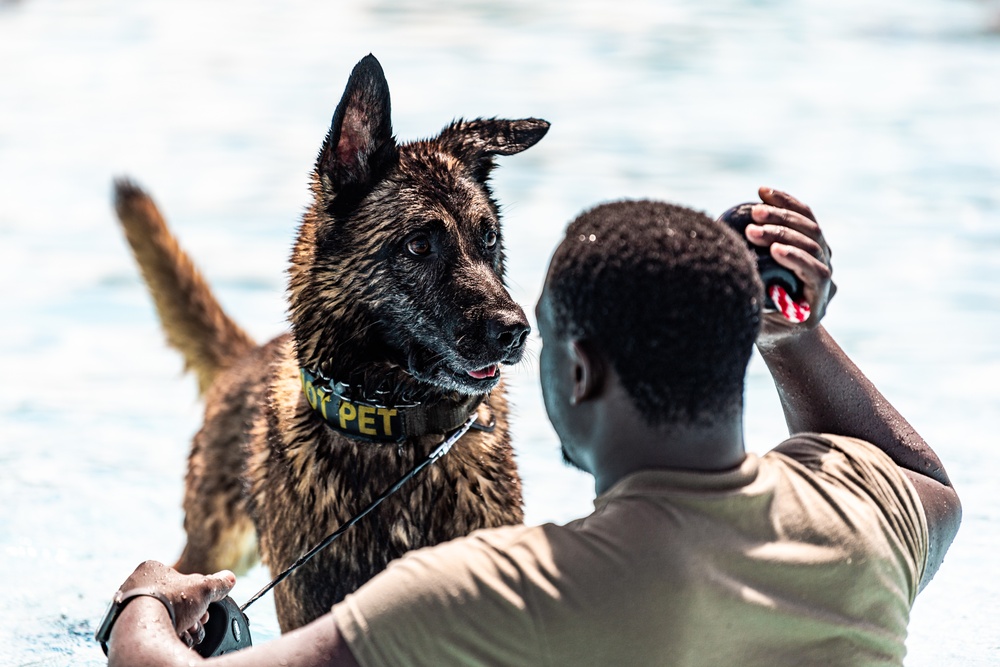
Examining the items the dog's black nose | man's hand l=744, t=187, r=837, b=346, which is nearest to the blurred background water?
the dog's black nose

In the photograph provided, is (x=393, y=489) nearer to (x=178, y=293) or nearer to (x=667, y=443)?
(x=667, y=443)

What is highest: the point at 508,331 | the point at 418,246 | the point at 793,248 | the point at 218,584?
the point at 793,248

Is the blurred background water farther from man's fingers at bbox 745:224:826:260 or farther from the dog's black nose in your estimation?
man's fingers at bbox 745:224:826:260

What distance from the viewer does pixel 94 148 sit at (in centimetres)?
1223

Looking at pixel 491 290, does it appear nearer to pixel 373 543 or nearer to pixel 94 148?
pixel 373 543

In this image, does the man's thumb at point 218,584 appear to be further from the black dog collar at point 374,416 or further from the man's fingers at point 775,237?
the man's fingers at point 775,237

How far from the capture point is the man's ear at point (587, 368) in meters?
2.08

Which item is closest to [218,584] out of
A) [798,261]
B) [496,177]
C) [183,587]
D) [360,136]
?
[183,587]

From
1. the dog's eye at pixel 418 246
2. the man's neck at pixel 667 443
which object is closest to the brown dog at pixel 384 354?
the dog's eye at pixel 418 246

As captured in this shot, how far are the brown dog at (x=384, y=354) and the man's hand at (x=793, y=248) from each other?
0.86 meters

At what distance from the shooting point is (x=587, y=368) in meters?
2.08

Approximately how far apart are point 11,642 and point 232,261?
5.19 meters

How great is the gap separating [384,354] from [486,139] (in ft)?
2.25

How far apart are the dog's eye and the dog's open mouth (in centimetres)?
36
